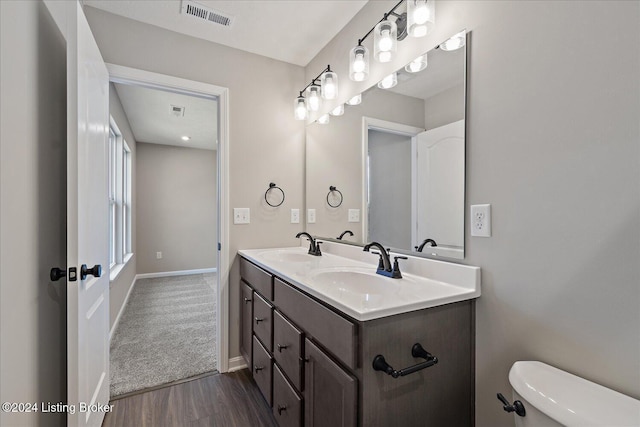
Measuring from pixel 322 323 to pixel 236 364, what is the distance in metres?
1.53

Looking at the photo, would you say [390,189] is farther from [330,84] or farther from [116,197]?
[116,197]

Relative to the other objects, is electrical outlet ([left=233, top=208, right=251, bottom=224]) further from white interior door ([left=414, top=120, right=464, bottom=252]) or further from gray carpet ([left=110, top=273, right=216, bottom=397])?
white interior door ([left=414, top=120, right=464, bottom=252])

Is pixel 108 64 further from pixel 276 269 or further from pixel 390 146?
pixel 390 146

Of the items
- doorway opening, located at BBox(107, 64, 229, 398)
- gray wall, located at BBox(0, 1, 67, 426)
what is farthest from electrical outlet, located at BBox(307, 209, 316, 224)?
gray wall, located at BBox(0, 1, 67, 426)

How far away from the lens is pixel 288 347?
138 centimetres

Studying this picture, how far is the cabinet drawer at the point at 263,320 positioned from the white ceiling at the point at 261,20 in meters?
1.83

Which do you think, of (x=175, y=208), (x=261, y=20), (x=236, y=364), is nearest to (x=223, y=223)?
(x=236, y=364)

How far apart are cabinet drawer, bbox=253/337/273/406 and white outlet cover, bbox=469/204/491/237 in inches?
49.1

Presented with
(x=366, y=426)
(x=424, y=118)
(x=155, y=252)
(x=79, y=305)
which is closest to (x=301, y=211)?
(x=424, y=118)

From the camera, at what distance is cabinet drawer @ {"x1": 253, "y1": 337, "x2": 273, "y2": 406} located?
5.29 ft

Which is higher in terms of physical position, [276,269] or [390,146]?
[390,146]

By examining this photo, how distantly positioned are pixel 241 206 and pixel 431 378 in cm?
173

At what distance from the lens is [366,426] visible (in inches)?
35.3

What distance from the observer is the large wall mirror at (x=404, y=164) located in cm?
126
